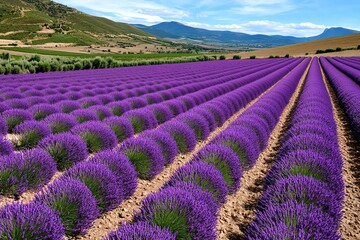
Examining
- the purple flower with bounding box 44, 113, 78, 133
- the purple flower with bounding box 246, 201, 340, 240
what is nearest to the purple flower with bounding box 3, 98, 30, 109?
the purple flower with bounding box 44, 113, 78, 133

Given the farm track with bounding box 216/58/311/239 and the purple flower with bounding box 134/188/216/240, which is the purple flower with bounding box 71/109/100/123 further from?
the purple flower with bounding box 134/188/216/240

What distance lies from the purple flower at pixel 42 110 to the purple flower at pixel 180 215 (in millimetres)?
6041

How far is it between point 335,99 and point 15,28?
101883 mm

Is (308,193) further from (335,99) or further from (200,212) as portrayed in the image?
(335,99)

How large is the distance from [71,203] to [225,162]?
2419mm

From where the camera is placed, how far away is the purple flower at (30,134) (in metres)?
5.81

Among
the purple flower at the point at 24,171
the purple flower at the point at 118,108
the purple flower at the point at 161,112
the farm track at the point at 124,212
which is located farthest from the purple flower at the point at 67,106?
the purple flower at the point at 24,171

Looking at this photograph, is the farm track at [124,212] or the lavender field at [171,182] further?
the farm track at [124,212]

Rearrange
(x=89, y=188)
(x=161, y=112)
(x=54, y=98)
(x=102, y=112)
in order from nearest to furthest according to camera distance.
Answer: (x=89, y=188)
(x=102, y=112)
(x=161, y=112)
(x=54, y=98)

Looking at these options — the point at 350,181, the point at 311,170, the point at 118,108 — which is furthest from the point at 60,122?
the point at 350,181

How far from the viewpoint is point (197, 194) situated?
128 inches

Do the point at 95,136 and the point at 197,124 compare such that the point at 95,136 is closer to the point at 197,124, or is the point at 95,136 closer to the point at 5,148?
the point at 5,148

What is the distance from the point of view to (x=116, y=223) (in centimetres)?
353

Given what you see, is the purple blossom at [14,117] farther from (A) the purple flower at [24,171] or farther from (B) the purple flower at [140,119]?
(A) the purple flower at [24,171]
